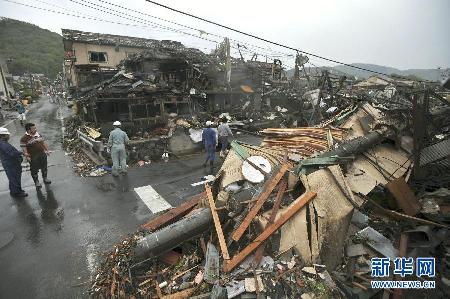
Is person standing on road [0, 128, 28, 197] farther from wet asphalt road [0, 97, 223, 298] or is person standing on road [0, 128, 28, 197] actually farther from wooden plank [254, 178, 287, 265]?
wooden plank [254, 178, 287, 265]

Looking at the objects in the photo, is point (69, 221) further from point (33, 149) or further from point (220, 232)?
point (220, 232)

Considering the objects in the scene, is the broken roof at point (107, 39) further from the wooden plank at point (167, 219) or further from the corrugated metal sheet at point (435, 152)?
the corrugated metal sheet at point (435, 152)

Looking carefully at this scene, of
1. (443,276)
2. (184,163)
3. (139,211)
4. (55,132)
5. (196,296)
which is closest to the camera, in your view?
(196,296)

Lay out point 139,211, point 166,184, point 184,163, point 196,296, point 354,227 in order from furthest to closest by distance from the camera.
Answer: point 184,163 < point 166,184 < point 139,211 < point 354,227 < point 196,296

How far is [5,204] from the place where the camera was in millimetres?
7641

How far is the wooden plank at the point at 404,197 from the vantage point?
6273 mm

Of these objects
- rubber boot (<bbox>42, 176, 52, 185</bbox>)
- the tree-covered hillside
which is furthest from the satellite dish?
the tree-covered hillside

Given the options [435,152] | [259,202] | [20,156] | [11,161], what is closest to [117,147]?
[20,156]

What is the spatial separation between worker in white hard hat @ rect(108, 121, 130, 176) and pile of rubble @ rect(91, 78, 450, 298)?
4.29m

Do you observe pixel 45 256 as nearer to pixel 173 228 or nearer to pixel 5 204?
pixel 173 228

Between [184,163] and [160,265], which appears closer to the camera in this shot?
[160,265]

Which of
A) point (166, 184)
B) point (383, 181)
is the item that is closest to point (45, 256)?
point (166, 184)

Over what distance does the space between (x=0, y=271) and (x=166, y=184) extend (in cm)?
483

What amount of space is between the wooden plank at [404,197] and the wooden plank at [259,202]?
3022 millimetres
